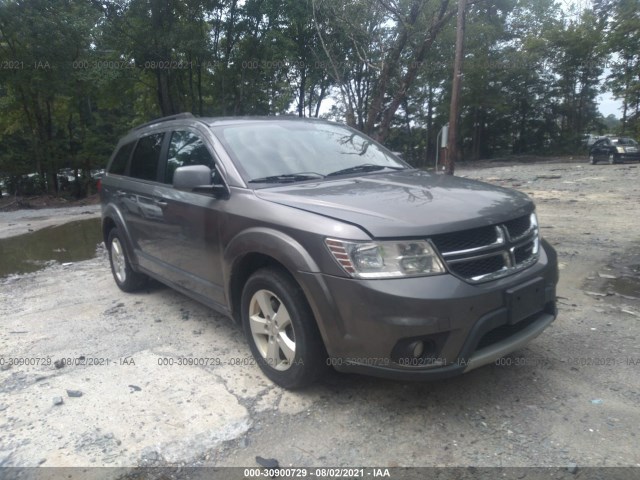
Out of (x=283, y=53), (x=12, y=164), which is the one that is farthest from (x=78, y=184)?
(x=283, y=53)

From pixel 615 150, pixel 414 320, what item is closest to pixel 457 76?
pixel 414 320

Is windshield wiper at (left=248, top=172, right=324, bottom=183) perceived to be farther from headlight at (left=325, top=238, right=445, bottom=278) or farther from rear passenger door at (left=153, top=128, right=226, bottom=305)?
headlight at (left=325, top=238, right=445, bottom=278)

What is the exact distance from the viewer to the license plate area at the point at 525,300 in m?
2.72

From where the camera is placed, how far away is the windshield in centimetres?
362

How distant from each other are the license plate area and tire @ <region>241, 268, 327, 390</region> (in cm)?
110

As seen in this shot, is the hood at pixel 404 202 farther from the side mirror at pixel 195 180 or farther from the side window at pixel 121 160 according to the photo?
the side window at pixel 121 160

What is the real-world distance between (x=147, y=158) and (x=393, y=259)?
10.5ft

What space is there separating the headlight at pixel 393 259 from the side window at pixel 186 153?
5.33ft

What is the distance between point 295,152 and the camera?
387 cm

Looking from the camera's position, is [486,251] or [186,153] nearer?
[486,251]

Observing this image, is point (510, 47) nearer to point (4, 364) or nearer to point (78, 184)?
point (78, 184)

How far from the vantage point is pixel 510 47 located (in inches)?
1416

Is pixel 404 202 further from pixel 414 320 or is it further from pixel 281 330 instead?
pixel 281 330

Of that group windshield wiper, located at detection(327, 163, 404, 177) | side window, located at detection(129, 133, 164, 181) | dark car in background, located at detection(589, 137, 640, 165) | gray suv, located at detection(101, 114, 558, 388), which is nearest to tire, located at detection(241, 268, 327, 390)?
gray suv, located at detection(101, 114, 558, 388)
